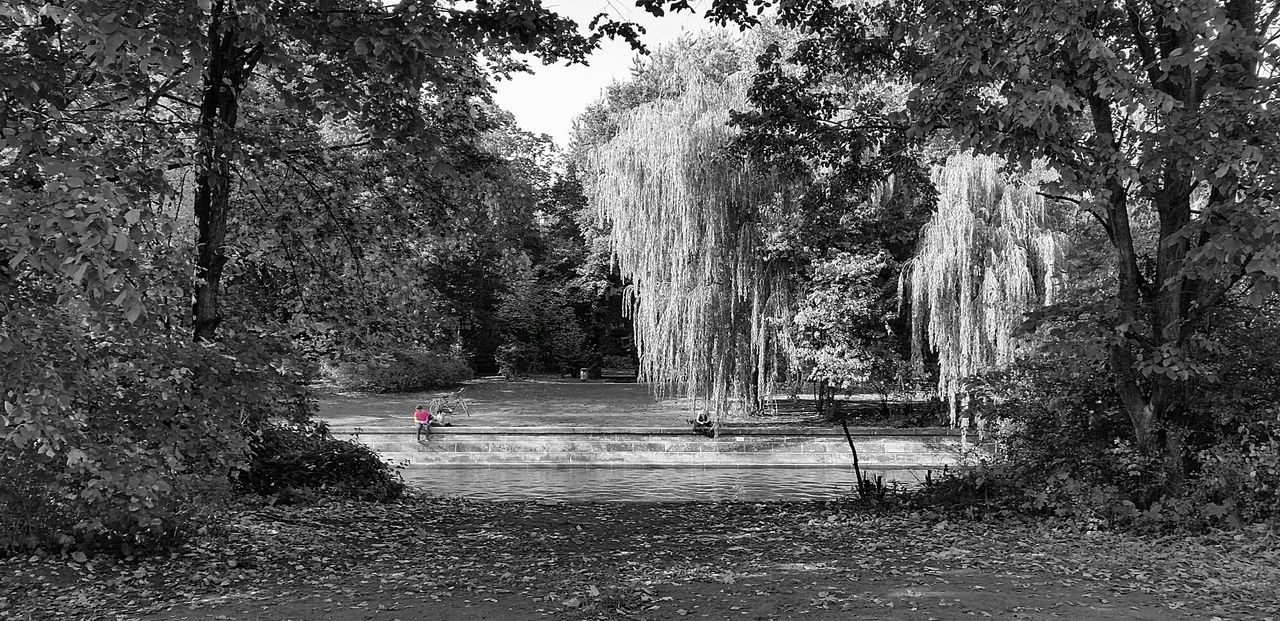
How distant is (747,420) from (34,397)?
1798cm

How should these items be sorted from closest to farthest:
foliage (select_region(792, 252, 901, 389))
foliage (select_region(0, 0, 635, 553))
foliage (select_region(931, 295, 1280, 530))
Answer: foliage (select_region(0, 0, 635, 553))
foliage (select_region(931, 295, 1280, 530))
foliage (select_region(792, 252, 901, 389))

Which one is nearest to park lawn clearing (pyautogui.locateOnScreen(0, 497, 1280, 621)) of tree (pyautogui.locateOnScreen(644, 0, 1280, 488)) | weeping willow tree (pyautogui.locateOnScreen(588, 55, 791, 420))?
tree (pyautogui.locateOnScreen(644, 0, 1280, 488))

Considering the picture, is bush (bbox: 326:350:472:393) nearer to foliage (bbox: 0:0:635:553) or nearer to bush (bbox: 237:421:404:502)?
bush (bbox: 237:421:404:502)

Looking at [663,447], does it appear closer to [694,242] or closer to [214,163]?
[694,242]

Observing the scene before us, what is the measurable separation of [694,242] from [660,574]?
524 inches

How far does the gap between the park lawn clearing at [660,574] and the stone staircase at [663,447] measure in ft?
32.0

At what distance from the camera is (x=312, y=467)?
9.84 meters

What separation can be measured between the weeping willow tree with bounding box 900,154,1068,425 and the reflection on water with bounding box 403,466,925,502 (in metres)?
2.78

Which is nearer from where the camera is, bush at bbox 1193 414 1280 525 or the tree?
the tree

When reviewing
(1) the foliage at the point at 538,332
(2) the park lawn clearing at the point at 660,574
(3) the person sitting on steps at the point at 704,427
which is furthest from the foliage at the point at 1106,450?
(1) the foliage at the point at 538,332

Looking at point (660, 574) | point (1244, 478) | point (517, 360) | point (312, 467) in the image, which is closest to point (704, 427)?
point (312, 467)

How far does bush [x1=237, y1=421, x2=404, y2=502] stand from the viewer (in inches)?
368

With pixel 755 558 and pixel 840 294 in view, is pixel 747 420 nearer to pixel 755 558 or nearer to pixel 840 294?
pixel 840 294

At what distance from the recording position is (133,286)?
3662 mm
